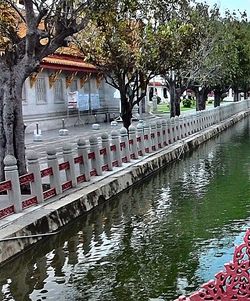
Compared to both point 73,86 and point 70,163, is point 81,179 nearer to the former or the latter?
point 70,163

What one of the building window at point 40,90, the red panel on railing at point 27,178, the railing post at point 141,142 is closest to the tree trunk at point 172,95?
the building window at point 40,90

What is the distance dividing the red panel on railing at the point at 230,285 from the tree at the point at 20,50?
7.92 meters

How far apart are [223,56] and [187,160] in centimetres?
1264

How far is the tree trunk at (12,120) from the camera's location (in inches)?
476

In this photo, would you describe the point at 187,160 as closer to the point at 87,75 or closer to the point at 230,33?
the point at 230,33

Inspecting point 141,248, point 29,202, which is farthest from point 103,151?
point 141,248

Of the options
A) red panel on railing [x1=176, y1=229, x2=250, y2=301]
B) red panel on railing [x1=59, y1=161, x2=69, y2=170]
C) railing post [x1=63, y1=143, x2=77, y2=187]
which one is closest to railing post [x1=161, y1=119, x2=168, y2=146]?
railing post [x1=63, y1=143, x2=77, y2=187]

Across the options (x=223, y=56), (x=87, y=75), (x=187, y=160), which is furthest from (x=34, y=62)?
(x=87, y=75)

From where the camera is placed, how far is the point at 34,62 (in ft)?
39.0

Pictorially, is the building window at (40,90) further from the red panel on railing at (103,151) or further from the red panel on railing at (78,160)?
the red panel on railing at (78,160)

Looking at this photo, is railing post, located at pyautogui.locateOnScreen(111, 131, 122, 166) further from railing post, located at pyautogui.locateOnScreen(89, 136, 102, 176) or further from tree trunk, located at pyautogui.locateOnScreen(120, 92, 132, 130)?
tree trunk, located at pyautogui.locateOnScreen(120, 92, 132, 130)

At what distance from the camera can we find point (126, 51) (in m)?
18.3

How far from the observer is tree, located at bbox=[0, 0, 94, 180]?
1186 centimetres

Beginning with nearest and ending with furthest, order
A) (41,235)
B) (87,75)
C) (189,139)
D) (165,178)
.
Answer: (41,235), (165,178), (189,139), (87,75)
